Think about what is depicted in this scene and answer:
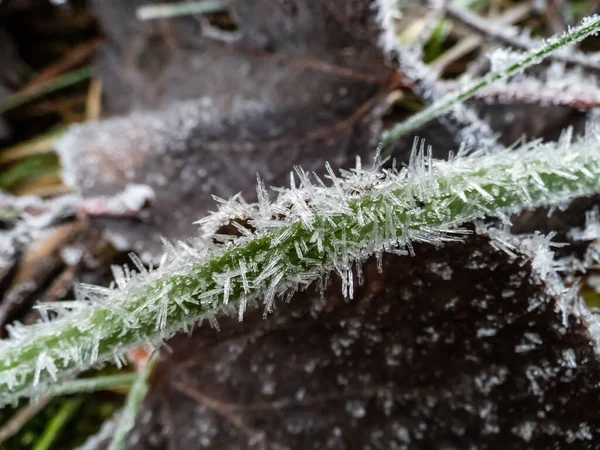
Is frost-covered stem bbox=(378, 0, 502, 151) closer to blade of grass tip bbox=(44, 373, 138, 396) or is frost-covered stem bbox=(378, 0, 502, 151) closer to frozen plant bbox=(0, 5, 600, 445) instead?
frozen plant bbox=(0, 5, 600, 445)

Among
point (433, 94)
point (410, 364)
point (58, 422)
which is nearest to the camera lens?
point (410, 364)

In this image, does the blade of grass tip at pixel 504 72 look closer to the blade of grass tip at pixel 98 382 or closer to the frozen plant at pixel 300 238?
the frozen plant at pixel 300 238

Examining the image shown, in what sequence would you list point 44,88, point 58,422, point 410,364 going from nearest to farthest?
1. point 410,364
2. point 58,422
3. point 44,88

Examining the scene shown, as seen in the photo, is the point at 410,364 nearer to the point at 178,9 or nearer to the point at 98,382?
the point at 98,382

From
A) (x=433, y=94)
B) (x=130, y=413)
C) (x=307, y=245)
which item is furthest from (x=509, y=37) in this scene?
(x=130, y=413)

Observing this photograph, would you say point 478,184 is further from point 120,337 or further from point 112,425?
point 112,425

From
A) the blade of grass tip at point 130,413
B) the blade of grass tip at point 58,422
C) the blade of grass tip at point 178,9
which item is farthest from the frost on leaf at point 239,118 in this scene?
the blade of grass tip at point 58,422

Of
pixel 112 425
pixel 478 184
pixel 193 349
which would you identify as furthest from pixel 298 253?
pixel 112 425
